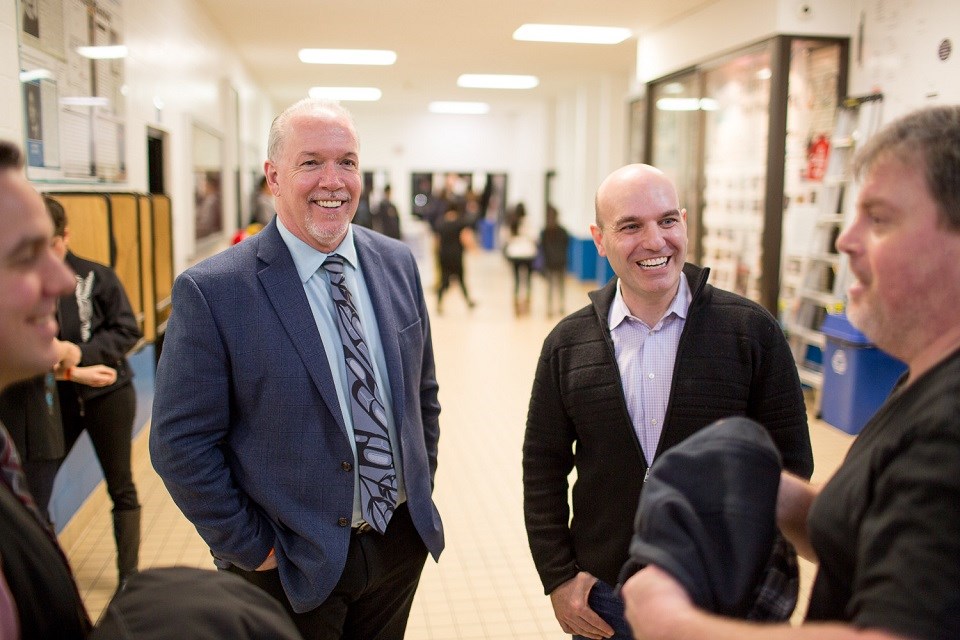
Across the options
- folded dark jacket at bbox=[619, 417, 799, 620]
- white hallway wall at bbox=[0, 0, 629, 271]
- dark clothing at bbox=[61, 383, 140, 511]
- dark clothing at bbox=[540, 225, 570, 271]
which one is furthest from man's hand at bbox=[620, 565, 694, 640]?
dark clothing at bbox=[540, 225, 570, 271]

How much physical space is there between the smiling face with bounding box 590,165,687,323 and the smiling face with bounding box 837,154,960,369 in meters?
0.84

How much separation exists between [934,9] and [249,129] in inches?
424

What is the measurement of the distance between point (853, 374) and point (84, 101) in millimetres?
5206

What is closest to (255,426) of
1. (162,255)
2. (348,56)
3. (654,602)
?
(654,602)

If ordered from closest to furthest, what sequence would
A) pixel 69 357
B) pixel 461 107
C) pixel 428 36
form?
pixel 69 357
pixel 428 36
pixel 461 107

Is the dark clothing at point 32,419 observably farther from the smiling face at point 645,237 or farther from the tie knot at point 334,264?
the smiling face at point 645,237

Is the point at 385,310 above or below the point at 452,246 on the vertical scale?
above

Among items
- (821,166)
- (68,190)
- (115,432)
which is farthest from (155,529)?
(821,166)

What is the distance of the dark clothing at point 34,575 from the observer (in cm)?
94

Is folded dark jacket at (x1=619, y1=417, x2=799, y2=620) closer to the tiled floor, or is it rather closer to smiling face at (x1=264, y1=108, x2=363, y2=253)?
smiling face at (x1=264, y1=108, x2=363, y2=253)

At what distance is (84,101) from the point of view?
14.9 feet

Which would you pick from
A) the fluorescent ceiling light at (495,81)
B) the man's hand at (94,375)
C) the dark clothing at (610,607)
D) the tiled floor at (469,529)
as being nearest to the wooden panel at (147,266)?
the tiled floor at (469,529)

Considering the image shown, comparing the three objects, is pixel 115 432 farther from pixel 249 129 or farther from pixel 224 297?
pixel 249 129

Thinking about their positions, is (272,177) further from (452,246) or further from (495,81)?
(495,81)
